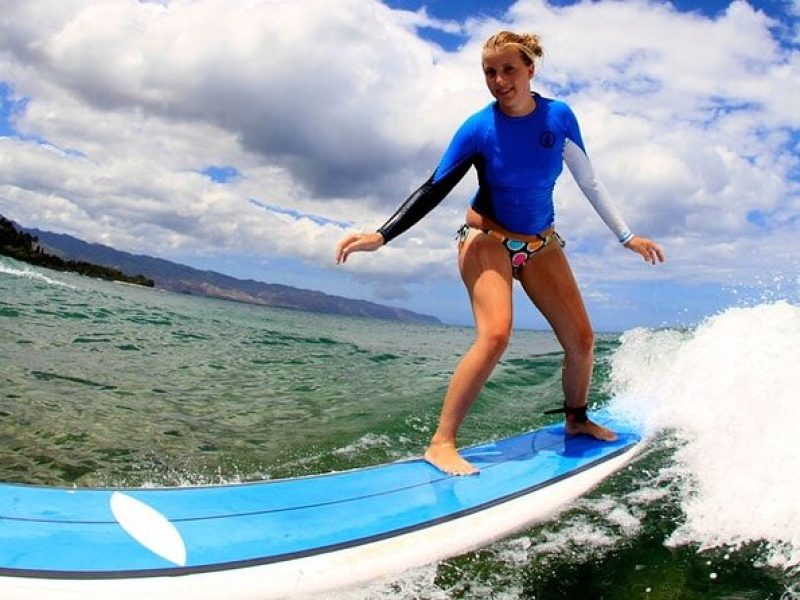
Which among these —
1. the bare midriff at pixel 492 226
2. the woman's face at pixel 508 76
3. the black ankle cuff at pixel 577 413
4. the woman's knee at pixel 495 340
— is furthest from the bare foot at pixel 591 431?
the woman's face at pixel 508 76

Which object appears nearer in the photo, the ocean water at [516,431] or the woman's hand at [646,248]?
the ocean water at [516,431]

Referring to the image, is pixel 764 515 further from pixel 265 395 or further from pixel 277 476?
pixel 265 395

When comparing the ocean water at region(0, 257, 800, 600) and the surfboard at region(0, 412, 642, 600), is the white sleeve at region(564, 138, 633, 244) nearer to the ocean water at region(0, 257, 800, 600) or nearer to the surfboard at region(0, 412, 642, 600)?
the ocean water at region(0, 257, 800, 600)

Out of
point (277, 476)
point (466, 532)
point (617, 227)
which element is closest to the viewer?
point (466, 532)

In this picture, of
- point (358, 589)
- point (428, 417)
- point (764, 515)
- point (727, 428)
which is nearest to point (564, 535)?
point (764, 515)

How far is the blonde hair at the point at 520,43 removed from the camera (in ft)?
13.1

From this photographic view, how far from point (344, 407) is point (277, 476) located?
2899 mm

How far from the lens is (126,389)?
7.71 m

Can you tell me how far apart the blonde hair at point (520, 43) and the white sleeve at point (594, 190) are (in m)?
0.67

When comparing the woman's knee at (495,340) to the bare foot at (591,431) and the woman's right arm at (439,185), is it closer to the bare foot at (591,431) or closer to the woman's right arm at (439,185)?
the woman's right arm at (439,185)

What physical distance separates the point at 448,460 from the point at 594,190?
6.99 feet

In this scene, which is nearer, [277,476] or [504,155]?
[504,155]

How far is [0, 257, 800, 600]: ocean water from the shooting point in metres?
2.94

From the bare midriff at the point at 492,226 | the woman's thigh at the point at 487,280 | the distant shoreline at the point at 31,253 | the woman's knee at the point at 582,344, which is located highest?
the bare midriff at the point at 492,226
